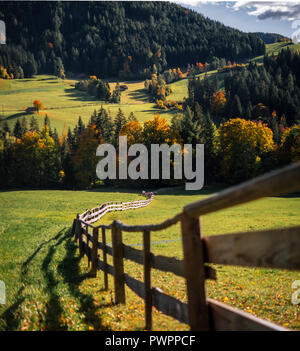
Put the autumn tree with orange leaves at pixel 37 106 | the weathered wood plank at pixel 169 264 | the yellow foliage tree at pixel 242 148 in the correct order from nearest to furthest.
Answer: the weathered wood plank at pixel 169 264 → the yellow foliage tree at pixel 242 148 → the autumn tree with orange leaves at pixel 37 106

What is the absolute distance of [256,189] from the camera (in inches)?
87.4

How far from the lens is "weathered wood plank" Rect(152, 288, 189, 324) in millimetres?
3730

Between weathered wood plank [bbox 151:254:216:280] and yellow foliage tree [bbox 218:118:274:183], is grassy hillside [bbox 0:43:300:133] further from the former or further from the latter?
weathered wood plank [bbox 151:254:216:280]

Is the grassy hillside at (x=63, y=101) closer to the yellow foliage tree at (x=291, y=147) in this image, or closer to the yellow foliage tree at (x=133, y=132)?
the yellow foliage tree at (x=133, y=132)

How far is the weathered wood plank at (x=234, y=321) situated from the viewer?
96.7 inches

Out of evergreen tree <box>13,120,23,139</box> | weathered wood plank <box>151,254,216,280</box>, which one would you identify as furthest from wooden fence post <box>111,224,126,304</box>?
evergreen tree <box>13,120,23,139</box>

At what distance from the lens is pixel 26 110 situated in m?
124

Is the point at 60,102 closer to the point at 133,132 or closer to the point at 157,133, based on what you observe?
the point at 133,132

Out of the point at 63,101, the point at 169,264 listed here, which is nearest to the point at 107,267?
the point at 169,264

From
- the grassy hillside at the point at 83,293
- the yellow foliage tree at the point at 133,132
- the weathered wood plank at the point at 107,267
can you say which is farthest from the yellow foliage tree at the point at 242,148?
the weathered wood plank at the point at 107,267

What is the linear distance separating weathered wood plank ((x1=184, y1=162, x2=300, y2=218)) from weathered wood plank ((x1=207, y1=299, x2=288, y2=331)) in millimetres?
918

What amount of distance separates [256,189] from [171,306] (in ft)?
8.41

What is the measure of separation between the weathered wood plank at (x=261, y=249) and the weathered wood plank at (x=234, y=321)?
0.47 meters

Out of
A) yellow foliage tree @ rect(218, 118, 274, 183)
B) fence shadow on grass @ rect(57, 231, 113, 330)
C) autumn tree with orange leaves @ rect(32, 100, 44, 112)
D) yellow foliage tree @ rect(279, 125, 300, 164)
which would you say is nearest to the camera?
fence shadow on grass @ rect(57, 231, 113, 330)
